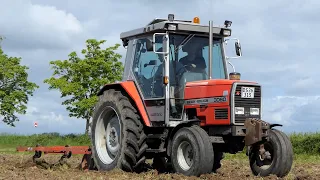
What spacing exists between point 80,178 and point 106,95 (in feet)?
9.05

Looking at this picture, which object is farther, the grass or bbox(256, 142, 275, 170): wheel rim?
the grass

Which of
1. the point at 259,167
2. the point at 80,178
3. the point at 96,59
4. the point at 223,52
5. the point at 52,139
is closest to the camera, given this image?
the point at 80,178

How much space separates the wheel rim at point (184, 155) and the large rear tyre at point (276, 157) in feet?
4.35

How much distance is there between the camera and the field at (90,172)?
32.4ft

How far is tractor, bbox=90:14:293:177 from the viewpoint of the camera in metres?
9.87

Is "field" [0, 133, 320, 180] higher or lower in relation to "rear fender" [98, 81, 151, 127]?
lower

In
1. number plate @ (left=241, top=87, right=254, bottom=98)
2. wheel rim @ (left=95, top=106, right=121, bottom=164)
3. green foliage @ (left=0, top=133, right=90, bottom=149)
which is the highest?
number plate @ (left=241, top=87, right=254, bottom=98)

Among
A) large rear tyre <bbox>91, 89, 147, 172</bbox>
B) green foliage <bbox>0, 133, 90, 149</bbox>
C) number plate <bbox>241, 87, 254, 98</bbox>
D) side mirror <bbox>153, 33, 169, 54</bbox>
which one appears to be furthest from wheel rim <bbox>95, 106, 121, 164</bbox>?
green foliage <bbox>0, 133, 90, 149</bbox>

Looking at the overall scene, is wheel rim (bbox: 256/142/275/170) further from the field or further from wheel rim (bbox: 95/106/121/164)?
wheel rim (bbox: 95/106/121/164)

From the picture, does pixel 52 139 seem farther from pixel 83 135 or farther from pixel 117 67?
pixel 117 67

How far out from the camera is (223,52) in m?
11.4

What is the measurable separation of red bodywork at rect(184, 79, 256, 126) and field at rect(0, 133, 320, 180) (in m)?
1.03

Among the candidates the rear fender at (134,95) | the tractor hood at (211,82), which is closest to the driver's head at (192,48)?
the tractor hood at (211,82)

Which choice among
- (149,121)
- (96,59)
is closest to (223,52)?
(149,121)
